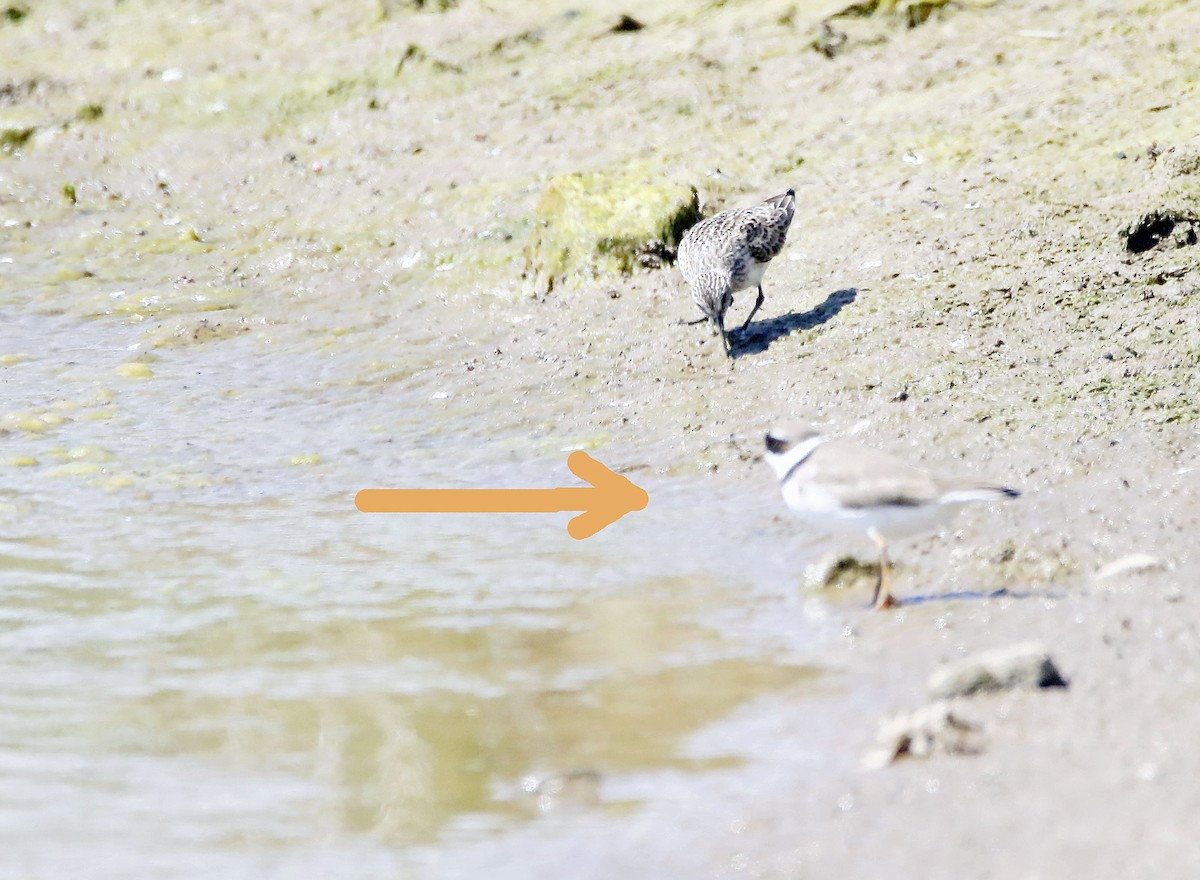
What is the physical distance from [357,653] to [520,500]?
2059 mm

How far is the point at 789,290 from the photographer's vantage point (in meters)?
9.80

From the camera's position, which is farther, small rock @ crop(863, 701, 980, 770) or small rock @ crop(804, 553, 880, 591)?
small rock @ crop(804, 553, 880, 591)

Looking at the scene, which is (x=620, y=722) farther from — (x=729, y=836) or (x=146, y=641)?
(x=146, y=641)

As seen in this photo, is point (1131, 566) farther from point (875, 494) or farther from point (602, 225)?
point (602, 225)

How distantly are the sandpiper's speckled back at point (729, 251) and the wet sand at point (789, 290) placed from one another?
0.39 m

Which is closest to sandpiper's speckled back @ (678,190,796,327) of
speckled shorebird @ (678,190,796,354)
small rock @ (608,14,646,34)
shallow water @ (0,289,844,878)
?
speckled shorebird @ (678,190,796,354)

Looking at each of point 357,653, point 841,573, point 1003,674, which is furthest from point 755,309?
point 1003,674

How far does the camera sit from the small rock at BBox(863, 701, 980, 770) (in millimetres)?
4398

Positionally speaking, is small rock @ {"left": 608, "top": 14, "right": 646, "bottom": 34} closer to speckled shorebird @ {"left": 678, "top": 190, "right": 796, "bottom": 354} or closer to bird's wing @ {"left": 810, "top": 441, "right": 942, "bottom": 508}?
speckled shorebird @ {"left": 678, "top": 190, "right": 796, "bottom": 354}

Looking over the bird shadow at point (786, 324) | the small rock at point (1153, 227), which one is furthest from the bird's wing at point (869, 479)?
the small rock at point (1153, 227)

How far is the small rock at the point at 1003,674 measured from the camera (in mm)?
4691

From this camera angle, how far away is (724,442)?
26.7 ft

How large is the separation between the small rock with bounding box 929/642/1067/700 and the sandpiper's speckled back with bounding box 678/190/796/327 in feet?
14.7

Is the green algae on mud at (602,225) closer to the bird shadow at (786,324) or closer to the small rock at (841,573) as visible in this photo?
the bird shadow at (786,324)
